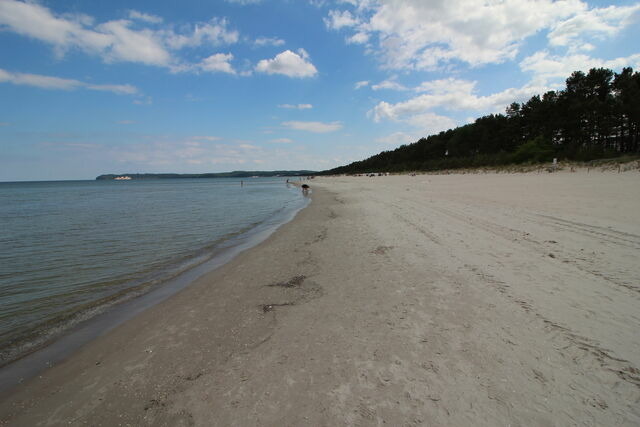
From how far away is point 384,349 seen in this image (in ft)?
11.5

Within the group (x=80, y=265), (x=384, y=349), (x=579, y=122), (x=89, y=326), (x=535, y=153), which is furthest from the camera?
(x=579, y=122)

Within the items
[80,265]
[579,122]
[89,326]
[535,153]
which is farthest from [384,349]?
[579,122]

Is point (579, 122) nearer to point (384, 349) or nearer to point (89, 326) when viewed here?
point (384, 349)

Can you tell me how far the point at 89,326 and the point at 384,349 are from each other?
5.24 m

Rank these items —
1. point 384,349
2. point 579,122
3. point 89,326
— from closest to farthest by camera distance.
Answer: point 384,349 < point 89,326 < point 579,122

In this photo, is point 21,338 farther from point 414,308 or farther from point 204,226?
point 204,226

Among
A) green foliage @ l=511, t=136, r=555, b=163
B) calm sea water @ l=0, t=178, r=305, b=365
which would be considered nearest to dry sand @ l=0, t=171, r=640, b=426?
calm sea water @ l=0, t=178, r=305, b=365

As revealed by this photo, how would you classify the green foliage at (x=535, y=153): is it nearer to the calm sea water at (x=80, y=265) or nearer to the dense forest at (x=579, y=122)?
the dense forest at (x=579, y=122)

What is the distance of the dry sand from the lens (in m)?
2.62

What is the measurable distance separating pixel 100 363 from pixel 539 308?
6.31 metres

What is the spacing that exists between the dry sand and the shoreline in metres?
0.30

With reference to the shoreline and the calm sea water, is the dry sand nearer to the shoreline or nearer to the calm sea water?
the shoreline

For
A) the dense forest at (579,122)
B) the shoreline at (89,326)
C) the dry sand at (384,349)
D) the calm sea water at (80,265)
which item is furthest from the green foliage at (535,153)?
the shoreline at (89,326)

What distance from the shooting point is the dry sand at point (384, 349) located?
2621 millimetres
